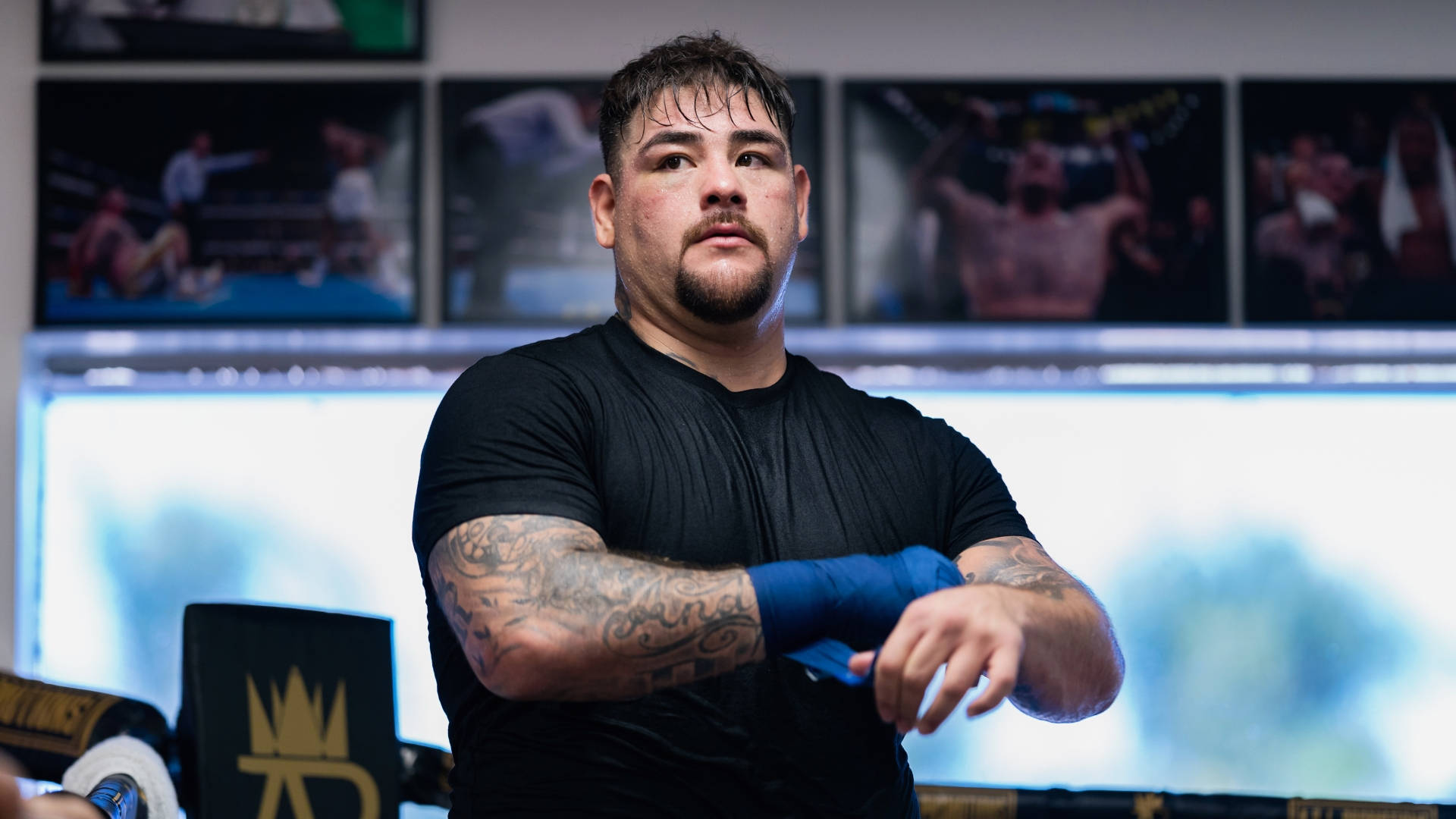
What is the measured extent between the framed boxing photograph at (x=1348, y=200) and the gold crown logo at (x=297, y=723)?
2.29 meters

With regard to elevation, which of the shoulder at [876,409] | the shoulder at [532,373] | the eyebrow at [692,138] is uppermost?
the eyebrow at [692,138]

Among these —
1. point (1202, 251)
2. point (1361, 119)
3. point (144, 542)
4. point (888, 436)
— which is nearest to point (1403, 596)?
point (1202, 251)

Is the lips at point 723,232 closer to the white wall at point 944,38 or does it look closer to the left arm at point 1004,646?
the left arm at point 1004,646

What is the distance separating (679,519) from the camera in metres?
1.35

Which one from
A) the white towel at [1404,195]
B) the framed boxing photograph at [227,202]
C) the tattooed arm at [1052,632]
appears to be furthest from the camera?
the white towel at [1404,195]

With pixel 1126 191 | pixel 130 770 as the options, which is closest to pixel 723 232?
pixel 130 770

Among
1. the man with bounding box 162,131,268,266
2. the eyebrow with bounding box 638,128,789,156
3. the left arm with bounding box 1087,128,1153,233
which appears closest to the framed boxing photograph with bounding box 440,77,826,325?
the man with bounding box 162,131,268,266

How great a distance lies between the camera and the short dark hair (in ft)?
5.18

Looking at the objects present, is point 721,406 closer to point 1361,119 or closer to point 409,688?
point 409,688

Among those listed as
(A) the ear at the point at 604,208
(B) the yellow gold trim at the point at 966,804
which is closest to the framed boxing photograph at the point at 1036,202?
(B) the yellow gold trim at the point at 966,804

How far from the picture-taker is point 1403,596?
314 cm

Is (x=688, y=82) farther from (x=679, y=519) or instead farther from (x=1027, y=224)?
(x=1027, y=224)

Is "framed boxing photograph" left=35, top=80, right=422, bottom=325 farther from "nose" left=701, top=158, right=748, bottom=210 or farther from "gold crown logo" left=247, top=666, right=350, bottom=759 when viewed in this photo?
"nose" left=701, top=158, right=748, bottom=210

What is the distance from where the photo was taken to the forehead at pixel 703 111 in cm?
155
